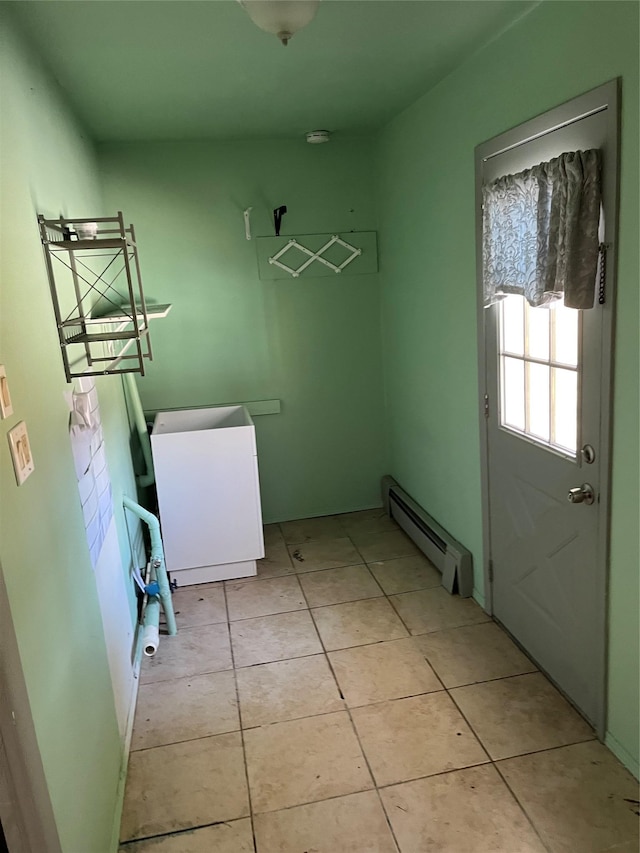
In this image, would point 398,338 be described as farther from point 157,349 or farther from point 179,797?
point 179,797

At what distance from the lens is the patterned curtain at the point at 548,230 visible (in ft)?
5.75

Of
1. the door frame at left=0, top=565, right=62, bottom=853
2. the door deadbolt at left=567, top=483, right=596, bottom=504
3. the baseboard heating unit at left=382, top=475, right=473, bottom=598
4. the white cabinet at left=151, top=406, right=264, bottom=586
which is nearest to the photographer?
the door frame at left=0, top=565, right=62, bottom=853

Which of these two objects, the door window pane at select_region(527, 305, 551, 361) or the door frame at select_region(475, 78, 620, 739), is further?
the door window pane at select_region(527, 305, 551, 361)

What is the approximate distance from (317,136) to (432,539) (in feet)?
7.61

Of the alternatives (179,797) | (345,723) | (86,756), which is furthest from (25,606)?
(345,723)

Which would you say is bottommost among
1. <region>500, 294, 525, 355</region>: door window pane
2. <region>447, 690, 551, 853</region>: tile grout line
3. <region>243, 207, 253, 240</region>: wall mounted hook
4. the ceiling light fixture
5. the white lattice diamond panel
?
<region>447, 690, 551, 853</region>: tile grout line

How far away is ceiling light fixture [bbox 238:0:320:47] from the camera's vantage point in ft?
4.24

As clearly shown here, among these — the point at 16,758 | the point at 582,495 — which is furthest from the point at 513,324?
the point at 16,758

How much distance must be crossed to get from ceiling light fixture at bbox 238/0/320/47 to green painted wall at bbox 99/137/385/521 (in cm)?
227

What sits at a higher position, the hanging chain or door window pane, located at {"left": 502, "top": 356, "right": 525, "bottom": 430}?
the hanging chain

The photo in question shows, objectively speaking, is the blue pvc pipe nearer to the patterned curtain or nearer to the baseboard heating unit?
→ the baseboard heating unit

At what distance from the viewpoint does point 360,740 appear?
2.11 meters

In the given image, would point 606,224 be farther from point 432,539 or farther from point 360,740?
point 432,539

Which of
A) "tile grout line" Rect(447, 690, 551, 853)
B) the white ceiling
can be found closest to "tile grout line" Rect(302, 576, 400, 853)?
"tile grout line" Rect(447, 690, 551, 853)
